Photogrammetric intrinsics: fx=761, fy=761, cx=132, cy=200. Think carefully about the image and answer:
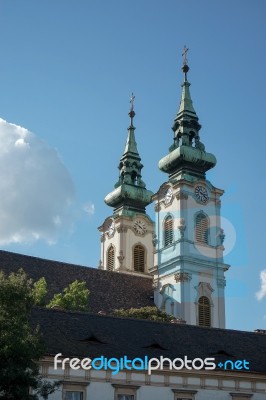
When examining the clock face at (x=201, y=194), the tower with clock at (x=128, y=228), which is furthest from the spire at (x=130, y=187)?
the clock face at (x=201, y=194)

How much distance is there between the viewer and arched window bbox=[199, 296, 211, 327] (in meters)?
64.6

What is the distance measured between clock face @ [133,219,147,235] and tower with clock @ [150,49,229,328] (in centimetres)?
526

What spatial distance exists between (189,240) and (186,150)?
8.95m

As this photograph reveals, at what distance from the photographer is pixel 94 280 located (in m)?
64.8

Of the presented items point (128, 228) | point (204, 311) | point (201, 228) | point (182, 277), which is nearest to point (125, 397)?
point (182, 277)

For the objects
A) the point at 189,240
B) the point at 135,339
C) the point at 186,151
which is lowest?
the point at 135,339

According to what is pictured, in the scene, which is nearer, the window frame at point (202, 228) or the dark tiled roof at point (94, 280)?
the dark tiled roof at point (94, 280)

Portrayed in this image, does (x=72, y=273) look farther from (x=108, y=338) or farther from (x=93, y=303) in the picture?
(x=108, y=338)

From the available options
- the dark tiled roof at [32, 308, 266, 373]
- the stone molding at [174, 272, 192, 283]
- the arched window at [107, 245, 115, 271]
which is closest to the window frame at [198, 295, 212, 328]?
the stone molding at [174, 272, 192, 283]

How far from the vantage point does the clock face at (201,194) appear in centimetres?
6875

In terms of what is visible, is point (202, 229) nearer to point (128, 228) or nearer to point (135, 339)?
point (128, 228)

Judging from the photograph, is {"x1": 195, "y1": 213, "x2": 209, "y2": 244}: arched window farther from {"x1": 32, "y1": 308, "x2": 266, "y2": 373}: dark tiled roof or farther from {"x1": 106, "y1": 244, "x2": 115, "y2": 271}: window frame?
{"x1": 32, "y1": 308, "x2": 266, "y2": 373}: dark tiled roof

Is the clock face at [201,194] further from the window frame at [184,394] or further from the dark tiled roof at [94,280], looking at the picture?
the window frame at [184,394]

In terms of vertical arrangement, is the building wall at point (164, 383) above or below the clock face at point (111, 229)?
below
